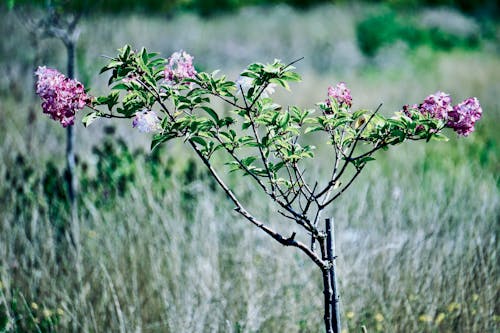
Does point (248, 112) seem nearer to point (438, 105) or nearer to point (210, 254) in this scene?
point (438, 105)

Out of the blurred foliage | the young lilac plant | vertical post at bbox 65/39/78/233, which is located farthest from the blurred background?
the blurred foliage

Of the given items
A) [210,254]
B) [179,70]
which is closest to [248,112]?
[179,70]

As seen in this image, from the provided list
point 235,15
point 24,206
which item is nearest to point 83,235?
point 24,206

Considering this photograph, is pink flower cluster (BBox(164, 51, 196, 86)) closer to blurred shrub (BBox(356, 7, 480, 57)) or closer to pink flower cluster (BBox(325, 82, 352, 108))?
Answer: pink flower cluster (BBox(325, 82, 352, 108))

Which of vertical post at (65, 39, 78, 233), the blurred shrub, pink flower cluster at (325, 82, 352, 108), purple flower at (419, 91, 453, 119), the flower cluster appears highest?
the blurred shrub

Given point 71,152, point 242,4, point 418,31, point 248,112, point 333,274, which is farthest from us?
point 242,4

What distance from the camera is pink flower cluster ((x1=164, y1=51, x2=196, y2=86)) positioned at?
1.44 meters

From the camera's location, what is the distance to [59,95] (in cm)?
135

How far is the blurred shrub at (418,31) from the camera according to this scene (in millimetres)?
14203

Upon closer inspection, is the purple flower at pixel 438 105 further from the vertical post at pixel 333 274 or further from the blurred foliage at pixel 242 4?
the blurred foliage at pixel 242 4

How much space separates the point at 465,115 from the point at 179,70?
2.36ft

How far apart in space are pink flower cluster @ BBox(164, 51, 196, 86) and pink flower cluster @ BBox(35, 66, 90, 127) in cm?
21

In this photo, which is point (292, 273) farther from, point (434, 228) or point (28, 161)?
point (28, 161)

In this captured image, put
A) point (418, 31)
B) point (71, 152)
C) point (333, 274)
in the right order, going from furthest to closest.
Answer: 1. point (418, 31)
2. point (71, 152)
3. point (333, 274)
